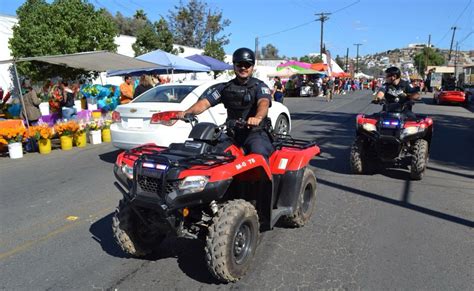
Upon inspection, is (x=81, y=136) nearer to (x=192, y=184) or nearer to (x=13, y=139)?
(x=13, y=139)

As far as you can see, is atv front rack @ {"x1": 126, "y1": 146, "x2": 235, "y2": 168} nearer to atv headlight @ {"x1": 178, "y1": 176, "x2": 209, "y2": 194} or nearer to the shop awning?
atv headlight @ {"x1": 178, "y1": 176, "x2": 209, "y2": 194}

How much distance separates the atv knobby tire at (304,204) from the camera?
4.61 m

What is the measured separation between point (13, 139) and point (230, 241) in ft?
27.5

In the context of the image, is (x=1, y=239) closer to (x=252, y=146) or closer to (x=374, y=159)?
(x=252, y=146)

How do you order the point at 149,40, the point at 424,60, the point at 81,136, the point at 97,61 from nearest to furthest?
the point at 81,136 < the point at 97,61 < the point at 149,40 < the point at 424,60

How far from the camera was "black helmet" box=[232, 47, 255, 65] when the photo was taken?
12.9 feet

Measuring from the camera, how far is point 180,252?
Result: 418 cm

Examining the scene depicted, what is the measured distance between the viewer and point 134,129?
26.2 ft

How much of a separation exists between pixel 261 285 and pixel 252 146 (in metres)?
1.27

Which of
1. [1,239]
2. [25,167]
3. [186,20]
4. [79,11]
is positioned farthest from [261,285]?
[186,20]

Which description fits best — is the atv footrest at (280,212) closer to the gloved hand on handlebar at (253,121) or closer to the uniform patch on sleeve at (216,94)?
the gloved hand on handlebar at (253,121)

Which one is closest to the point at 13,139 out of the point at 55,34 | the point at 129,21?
the point at 55,34

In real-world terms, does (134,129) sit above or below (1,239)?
above

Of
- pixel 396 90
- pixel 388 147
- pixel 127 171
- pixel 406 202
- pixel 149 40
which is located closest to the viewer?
pixel 127 171
